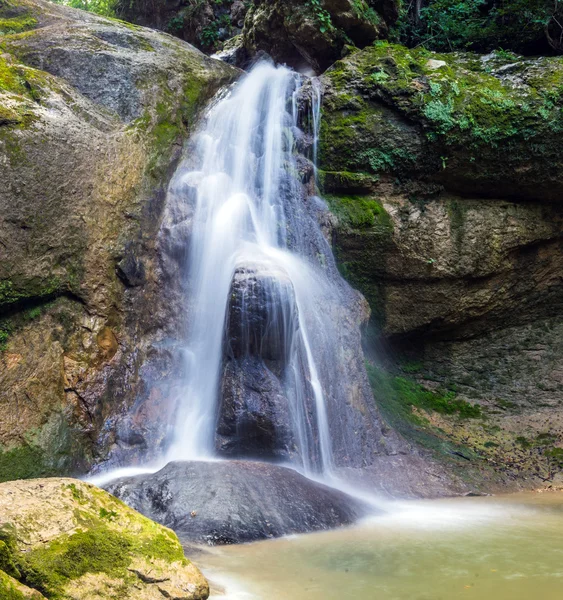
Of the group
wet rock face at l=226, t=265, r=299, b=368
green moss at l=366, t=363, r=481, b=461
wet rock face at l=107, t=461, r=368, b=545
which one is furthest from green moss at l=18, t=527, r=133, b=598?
green moss at l=366, t=363, r=481, b=461

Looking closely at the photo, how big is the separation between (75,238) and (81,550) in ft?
15.9

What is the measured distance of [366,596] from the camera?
326cm

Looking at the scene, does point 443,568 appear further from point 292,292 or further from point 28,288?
point 28,288

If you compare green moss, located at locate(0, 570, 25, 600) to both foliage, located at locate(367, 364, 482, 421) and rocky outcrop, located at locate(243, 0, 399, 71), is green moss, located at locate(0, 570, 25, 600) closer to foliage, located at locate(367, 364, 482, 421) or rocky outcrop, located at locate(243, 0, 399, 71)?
foliage, located at locate(367, 364, 482, 421)

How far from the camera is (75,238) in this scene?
7066 millimetres

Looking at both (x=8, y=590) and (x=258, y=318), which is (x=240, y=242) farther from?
(x=8, y=590)

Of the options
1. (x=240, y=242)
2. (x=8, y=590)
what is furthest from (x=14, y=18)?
(x=8, y=590)

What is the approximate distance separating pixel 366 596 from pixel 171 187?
660 cm

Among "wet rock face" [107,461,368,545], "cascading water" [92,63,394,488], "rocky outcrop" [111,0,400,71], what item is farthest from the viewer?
"rocky outcrop" [111,0,400,71]

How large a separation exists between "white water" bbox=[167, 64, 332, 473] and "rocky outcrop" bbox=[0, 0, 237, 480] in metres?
0.56

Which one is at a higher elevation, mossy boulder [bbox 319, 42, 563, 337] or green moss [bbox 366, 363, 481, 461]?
mossy boulder [bbox 319, 42, 563, 337]

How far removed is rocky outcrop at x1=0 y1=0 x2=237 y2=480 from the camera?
6.32 metres

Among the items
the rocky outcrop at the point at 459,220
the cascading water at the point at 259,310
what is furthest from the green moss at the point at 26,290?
the rocky outcrop at the point at 459,220

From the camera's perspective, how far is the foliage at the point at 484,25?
10.2 meters
